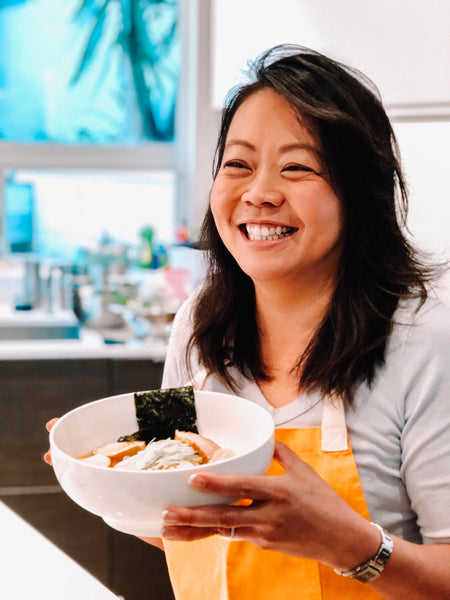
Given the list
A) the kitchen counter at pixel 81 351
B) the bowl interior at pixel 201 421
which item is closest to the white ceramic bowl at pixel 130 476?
the bowl interior at pixel 201 421

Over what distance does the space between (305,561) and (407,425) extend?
254 millimetres

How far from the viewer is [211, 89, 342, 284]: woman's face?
1.01 meters

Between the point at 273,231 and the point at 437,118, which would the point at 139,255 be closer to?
the point at 437,118

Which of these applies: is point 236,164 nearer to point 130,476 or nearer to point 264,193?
point 264,193

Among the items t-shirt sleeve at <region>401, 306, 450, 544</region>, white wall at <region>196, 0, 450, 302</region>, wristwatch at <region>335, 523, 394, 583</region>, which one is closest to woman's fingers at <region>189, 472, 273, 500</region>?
wristwatch at <region>335, 523, 394, 583</region>

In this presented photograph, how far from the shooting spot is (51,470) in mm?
2225

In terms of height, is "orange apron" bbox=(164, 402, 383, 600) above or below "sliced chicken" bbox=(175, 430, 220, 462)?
below

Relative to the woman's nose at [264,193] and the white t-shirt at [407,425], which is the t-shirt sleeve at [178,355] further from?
the woman's nose at [264,193]

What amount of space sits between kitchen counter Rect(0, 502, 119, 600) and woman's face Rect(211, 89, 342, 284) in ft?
1.66

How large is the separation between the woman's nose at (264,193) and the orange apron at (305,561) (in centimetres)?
32

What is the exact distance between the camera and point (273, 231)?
1.03m

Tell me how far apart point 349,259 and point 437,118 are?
28.4 inches

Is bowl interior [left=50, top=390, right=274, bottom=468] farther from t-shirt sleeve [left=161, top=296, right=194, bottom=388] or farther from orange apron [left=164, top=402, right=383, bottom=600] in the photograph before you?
t-shirt sleeve [left=161, top=296, right=194, bottom=388]

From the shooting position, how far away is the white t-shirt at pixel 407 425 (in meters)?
0.95
